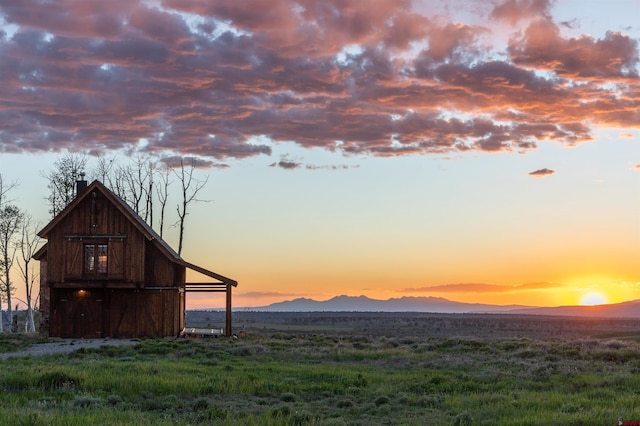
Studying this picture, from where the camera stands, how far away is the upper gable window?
41031 millimetres

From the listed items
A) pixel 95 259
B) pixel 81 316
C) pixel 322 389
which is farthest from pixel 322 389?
pixel 81 316

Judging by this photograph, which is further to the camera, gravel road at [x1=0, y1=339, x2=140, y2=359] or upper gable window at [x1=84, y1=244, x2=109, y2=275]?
upper gable window at [x1=84, y1=244, x2=109, y2=275]

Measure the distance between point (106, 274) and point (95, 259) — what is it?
1.10 meters

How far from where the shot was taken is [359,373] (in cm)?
2355

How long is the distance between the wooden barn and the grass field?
1045cm

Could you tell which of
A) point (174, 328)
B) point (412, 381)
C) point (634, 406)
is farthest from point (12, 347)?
point (634, 406)

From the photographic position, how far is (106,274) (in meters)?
40.9

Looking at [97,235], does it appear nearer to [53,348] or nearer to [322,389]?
[53,348]

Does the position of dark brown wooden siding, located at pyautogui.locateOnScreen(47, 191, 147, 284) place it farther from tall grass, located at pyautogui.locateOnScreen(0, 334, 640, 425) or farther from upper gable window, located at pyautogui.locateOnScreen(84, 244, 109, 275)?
tall grass, located at pyautogui.locateOnScreen(0, 334, 640, 425)

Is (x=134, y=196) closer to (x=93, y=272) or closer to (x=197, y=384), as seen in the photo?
(x=93, y=272)

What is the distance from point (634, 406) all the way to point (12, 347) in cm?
2696

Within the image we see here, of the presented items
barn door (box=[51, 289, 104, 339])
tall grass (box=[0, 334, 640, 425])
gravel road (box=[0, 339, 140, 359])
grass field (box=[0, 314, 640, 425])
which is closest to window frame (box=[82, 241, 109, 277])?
barn door (box=[51, 289, 104, 339])

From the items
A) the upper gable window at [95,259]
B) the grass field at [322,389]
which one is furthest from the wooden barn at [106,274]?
the grass field at [322,389]

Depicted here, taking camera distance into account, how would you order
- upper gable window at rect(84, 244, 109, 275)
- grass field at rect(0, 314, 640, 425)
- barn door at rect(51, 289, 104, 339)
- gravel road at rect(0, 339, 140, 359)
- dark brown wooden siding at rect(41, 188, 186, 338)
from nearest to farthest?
1. grass field at rect(0, 314, 640, 425)
2. gravel road at rect(0, 339, 140, 359)
3. dark brown wooden siding at rect(41, 188, 186, 338)
4. upper gable window at rect(84, 244, 109, 275)
5. barn door at rect(51, 289, 104, 339)
